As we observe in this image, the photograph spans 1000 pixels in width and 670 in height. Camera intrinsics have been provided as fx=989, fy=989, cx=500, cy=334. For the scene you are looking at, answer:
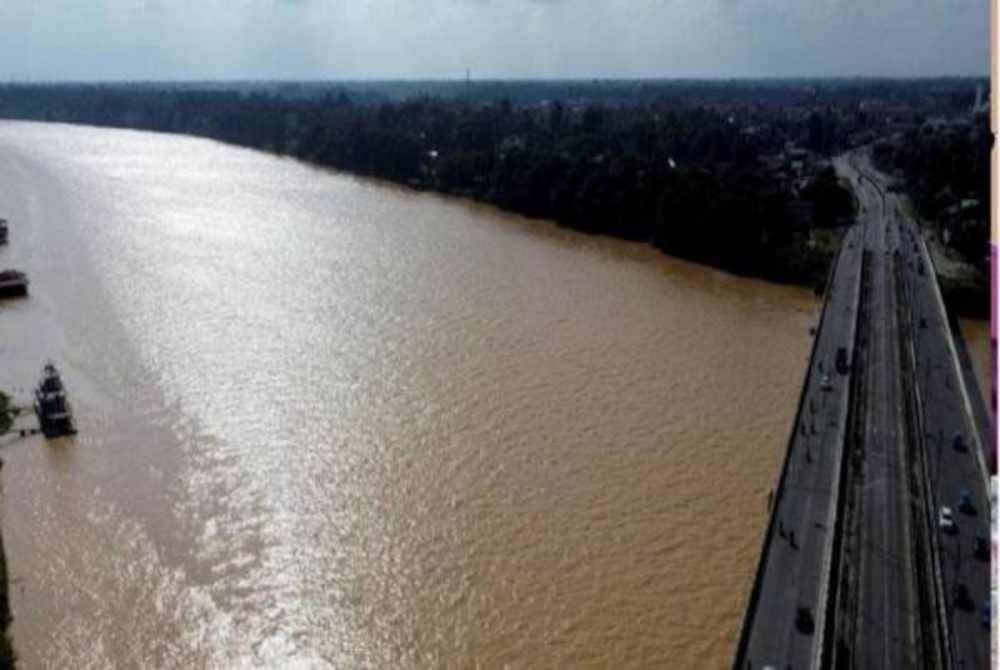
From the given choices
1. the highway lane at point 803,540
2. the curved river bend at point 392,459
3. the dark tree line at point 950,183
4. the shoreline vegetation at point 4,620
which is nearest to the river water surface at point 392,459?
the curved river bend at point 392,459

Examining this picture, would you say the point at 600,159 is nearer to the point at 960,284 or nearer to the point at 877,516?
the point at 960,284

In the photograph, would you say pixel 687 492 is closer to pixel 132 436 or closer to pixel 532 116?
pixel 132 436

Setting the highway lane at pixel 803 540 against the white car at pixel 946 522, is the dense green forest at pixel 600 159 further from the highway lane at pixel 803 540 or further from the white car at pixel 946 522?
Answer: the white car at pixel 946 522

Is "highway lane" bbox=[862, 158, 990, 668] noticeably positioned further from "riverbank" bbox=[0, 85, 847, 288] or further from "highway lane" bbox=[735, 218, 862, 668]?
"riverbank" bbox=[0, 85, 847, 288]

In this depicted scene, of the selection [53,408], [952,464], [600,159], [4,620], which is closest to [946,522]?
[952,464]

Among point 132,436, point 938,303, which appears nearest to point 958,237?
point 938,303

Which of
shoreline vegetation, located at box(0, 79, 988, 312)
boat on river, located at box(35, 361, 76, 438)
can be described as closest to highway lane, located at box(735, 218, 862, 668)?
→ shoreline vegetation, located at box(0, 79, 988, 312)
